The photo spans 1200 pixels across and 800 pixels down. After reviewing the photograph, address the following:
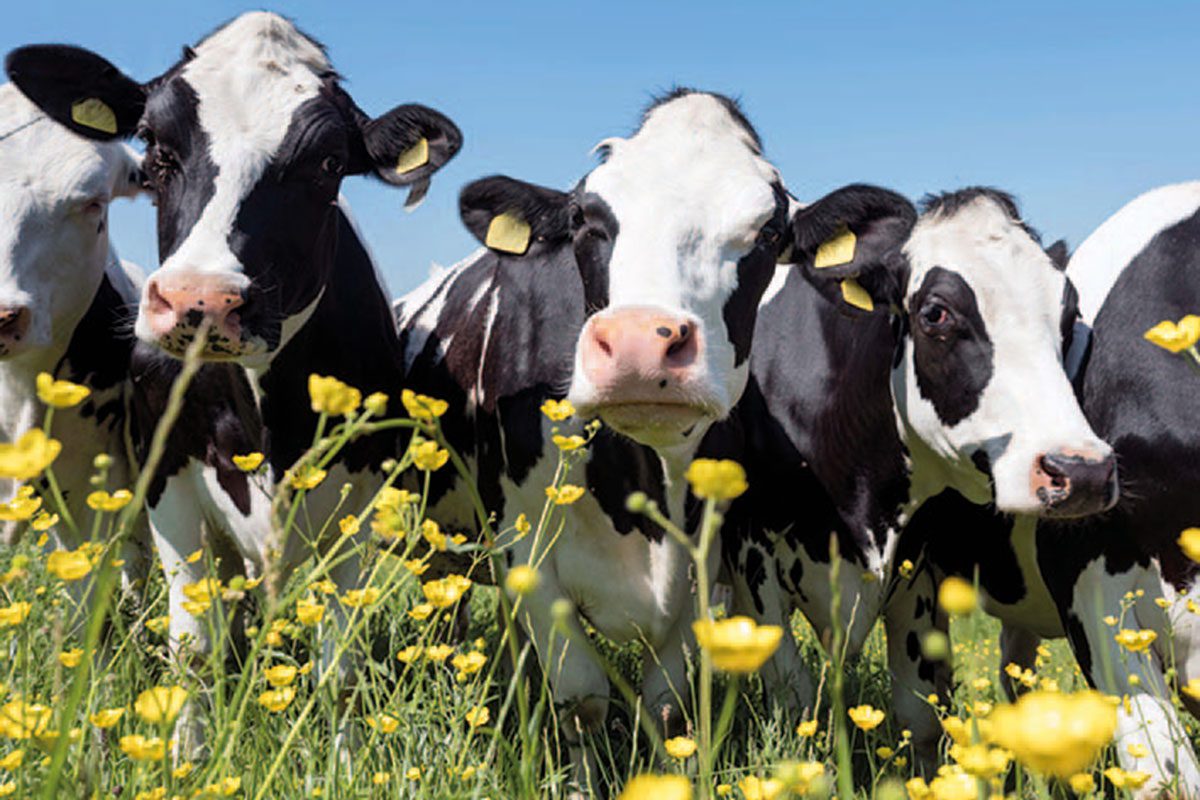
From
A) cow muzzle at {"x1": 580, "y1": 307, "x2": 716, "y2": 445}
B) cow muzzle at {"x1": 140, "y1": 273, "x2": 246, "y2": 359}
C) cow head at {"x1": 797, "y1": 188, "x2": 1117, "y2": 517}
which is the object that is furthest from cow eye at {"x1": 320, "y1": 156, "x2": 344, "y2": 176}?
cow head at {"x1": 797, "y1": 188, "x2": 1117, "y2": 517}

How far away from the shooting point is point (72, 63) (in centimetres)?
373

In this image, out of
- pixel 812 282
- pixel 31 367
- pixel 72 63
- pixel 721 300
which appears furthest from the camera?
pixel 31 367

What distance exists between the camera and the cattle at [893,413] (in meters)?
3.12

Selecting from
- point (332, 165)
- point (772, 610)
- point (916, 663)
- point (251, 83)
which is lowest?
point (916, 663)

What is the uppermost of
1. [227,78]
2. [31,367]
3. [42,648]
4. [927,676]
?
[227,78]

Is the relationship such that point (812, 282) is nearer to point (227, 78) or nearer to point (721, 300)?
point (721, 300)

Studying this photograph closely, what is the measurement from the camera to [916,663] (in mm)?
4223

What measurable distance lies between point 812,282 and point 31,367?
327 cm

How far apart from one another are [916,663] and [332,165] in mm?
3044

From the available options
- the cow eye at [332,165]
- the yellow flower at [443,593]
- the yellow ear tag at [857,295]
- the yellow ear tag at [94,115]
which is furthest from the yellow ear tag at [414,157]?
the yellow flower at [443,593]

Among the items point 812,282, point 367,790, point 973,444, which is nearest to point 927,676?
point 973,444

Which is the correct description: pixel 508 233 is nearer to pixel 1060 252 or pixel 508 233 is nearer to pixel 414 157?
pixel 414 157

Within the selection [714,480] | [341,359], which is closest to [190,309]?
[341,359]

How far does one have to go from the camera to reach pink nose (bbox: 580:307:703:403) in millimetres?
2664
